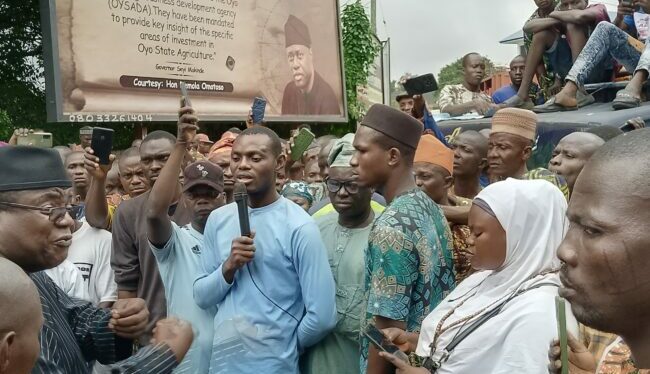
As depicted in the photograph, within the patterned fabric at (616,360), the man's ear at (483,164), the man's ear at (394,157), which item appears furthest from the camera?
the man's ear at (483,164)

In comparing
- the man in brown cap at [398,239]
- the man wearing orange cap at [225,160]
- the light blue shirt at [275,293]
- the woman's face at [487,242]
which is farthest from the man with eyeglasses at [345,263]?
the man wearing orange cap at [225,160]

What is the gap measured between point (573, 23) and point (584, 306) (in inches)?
256

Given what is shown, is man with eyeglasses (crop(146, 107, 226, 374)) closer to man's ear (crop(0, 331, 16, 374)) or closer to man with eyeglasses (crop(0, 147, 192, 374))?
man with eyeglasses (crop(0, 147, 192, 374))

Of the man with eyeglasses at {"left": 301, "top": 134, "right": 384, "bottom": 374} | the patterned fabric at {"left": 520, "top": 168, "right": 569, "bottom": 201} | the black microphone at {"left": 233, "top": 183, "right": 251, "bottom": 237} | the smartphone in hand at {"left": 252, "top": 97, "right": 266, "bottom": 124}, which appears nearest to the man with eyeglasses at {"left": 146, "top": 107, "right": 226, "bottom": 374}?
the black microphone at {"left": 233, "top": 183, "right": 251, "bottom": 237}

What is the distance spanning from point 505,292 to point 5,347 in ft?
5.67

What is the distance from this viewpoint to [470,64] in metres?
8.93

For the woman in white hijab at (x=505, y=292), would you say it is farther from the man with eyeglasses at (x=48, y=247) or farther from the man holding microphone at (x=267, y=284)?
the man with eyeglasses at (x=48, y=247)

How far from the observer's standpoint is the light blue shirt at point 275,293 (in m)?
3.47

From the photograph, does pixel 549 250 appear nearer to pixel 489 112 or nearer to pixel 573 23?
pixel 489 112

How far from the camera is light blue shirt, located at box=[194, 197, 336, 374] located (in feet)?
11.4

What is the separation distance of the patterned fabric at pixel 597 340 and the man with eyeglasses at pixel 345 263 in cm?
130

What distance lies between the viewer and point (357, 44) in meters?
15.9

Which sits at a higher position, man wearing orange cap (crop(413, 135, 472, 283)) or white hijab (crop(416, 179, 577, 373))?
man wearing orange cap (crop(413, 135, 472, 283))

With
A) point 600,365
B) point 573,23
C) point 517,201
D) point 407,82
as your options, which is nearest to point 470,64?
point 573,23
